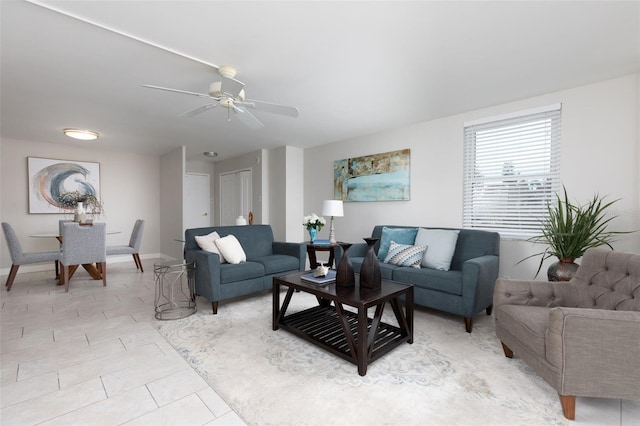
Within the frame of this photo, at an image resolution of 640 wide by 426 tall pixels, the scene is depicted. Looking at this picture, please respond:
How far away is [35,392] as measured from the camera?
1.74m

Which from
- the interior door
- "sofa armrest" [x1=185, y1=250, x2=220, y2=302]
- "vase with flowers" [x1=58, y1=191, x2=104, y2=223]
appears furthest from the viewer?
the interior door

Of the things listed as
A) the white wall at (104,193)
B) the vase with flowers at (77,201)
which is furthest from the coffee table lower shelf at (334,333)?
the white wall at (104,193)

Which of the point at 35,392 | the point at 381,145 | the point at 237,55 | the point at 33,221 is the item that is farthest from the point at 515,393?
the point at 33,221

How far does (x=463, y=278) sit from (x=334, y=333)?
1254 mm

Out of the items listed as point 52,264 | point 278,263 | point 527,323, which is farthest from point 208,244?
point 52,264

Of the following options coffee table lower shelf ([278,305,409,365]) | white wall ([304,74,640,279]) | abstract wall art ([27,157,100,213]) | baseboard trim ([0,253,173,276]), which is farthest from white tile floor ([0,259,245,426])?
white wall ([304,74,640,279])

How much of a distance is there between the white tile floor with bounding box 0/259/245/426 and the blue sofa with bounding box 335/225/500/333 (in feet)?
6.60

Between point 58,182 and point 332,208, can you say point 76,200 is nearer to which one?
point 58,182

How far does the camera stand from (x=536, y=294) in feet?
6.81

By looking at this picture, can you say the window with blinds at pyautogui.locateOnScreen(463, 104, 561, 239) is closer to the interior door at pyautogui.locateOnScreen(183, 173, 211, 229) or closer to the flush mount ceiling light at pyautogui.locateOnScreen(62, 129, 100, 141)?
the flush mount ceiling light at pyautogui.locateOnScreen(62, 129, 100, 141)

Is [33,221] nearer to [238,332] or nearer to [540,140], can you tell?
[238,332]

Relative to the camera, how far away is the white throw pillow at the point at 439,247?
3105mm

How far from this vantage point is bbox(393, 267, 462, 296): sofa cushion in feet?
Answer: 8.79

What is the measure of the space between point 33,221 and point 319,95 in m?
5.82
